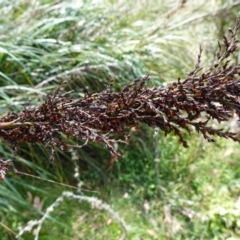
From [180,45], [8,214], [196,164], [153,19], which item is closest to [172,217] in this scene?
[196,164]

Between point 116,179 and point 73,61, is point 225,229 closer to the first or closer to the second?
point 116,179

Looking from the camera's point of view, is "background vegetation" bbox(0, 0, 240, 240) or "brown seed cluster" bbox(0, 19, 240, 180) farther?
"background vegetation" bbox(0, 0, 240, 240)

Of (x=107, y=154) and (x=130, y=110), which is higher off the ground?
(x=130, y=110)

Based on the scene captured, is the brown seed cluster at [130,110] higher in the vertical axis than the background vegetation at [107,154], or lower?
higher

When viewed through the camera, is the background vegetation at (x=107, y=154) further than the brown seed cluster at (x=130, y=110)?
Yes

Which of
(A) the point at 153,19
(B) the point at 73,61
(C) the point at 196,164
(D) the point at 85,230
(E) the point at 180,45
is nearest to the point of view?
(D) the point at 85,230
